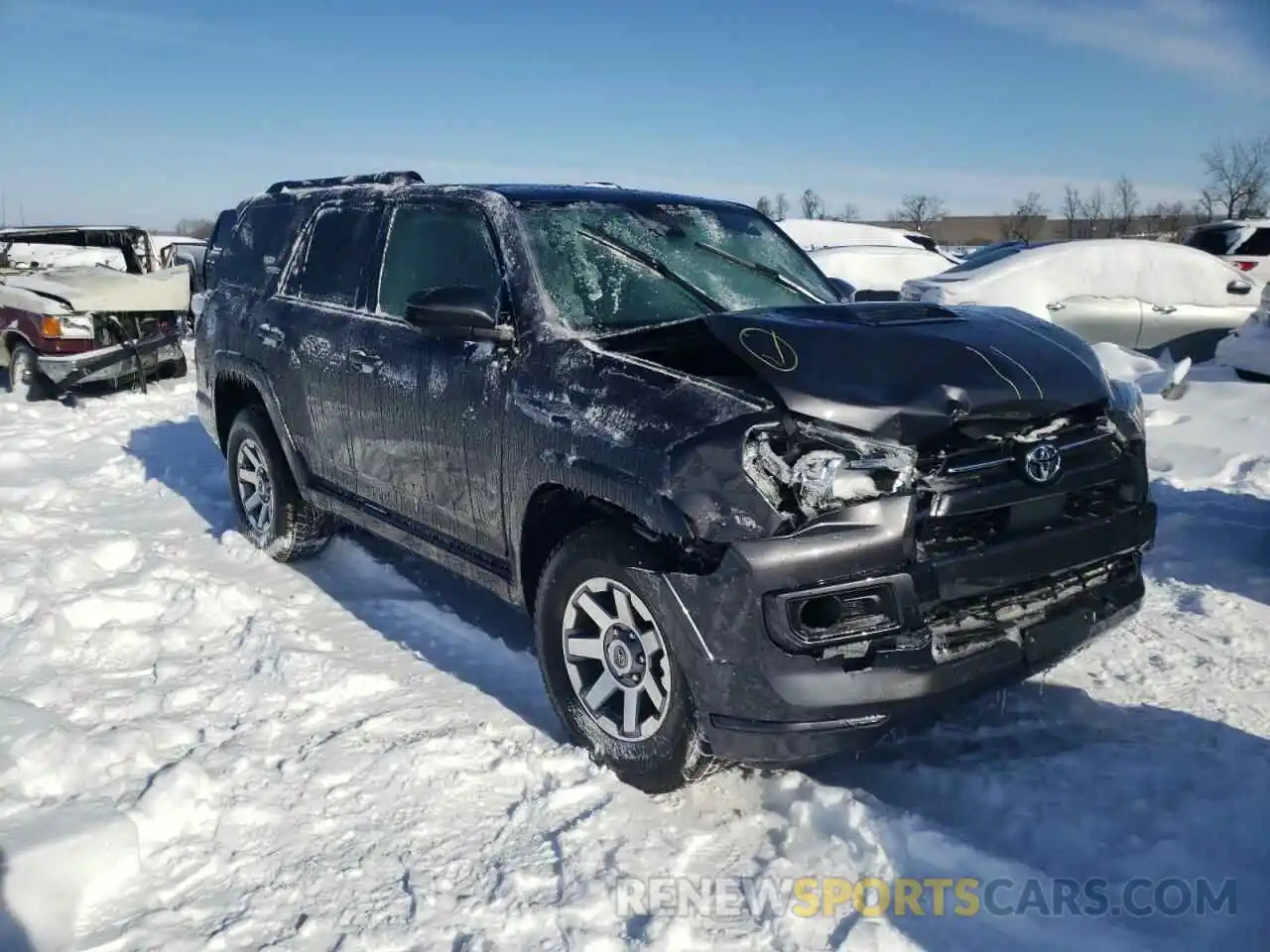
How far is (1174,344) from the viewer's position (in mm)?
10336

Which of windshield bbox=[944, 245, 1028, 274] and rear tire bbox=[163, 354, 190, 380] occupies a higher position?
windshield bbox=[944, 245, 1028, 274]

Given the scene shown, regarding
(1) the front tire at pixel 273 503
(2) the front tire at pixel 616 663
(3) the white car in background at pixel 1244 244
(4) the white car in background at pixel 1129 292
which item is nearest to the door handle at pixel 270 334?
(1) the front tire at pixel 273 503

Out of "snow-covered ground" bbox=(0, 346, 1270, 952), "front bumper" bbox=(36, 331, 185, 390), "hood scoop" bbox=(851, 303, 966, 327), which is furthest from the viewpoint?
"front bumper" bbox=(36, 331, 185, 390)

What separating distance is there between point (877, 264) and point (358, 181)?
11.9 m

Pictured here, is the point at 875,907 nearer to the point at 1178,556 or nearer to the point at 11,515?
the point at 1178,556

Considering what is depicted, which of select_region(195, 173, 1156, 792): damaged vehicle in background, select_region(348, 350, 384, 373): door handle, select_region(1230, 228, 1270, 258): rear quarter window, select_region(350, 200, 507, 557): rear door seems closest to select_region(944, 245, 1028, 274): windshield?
select_region(1230, 228, 1270, 258): rear quarter window

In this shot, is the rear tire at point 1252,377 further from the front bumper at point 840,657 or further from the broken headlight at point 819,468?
the broken headlight at point 819,468

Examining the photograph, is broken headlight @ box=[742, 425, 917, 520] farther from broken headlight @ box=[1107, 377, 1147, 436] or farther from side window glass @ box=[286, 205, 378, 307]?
side window glass @ box=[286, 205, 378, 307]

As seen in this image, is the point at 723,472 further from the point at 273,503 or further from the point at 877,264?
the point at 877,264

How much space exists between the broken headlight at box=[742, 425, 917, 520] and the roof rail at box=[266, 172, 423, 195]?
2.50 metres

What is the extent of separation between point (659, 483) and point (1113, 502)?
5.07 feet

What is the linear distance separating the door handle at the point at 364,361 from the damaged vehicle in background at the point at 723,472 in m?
0.01

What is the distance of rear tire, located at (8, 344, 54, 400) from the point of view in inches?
401

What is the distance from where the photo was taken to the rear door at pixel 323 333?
4.50m
